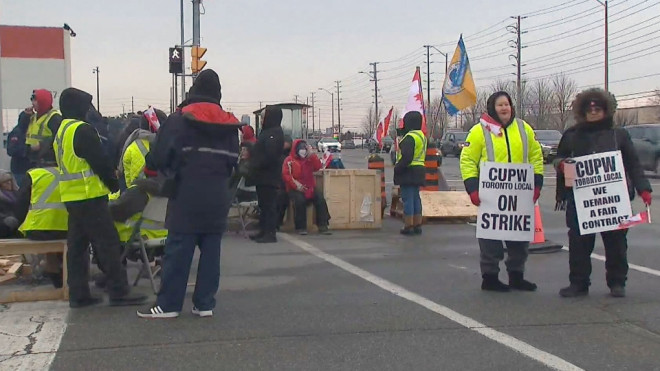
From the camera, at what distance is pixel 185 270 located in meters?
6.17

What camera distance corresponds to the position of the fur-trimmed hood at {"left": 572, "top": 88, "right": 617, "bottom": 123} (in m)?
6.86

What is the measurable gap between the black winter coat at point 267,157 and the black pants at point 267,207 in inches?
4.3

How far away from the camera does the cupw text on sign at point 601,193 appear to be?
6824 mm

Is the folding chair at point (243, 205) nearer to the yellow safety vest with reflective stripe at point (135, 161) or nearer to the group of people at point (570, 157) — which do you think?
the yellow safety vest with reflective stripe at point (135, 161)

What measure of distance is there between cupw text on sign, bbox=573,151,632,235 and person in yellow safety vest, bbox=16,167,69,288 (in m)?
4.74

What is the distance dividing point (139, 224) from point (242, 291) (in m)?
1.18

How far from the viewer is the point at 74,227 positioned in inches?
256

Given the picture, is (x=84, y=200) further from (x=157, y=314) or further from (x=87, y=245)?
(x=157, y=314)

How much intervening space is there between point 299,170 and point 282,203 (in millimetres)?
772

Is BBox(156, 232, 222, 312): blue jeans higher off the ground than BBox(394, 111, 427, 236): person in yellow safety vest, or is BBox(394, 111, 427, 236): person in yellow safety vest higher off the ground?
Answer: BBox(394, 111, 427, 236): person in yellow safety vest

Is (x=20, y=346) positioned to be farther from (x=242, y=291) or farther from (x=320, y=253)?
(x=320, y=253)

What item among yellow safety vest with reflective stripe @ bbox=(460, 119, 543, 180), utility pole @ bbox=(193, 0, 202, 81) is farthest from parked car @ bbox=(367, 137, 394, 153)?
yellow safety vest with reflective stripe @ bbox=(460, 119, 543, 180)

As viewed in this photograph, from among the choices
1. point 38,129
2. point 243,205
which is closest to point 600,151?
point 243,205

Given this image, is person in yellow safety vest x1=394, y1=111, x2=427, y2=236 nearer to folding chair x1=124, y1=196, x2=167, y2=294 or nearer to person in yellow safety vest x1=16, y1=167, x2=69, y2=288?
folding chair x1=124, y1=196, x2=167, y2=294
